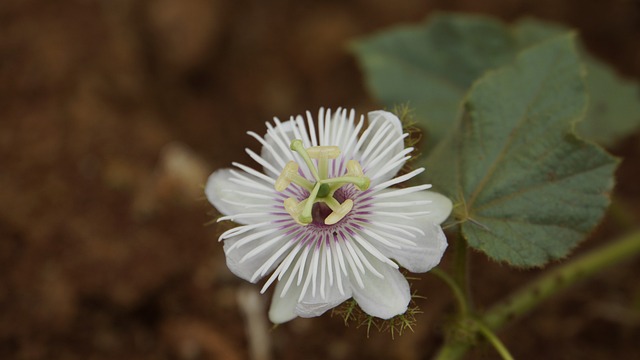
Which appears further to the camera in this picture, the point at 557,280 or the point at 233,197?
the point at 557,280

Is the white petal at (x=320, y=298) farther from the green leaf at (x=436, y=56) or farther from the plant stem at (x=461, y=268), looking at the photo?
the green leaf at (x=436, y=56)

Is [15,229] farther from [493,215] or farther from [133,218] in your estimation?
[493,215]

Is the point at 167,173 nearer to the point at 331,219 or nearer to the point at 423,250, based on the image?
the point at 331,219

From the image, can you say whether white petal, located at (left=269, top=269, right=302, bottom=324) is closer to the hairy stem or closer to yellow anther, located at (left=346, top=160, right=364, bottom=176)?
yellow anther, located at (left=346, top=160, right=364, bottom=176)

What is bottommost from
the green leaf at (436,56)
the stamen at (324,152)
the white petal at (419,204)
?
the green leaf at (436,56)

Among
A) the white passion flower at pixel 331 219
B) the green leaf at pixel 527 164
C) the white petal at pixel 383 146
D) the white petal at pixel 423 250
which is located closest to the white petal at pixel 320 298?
the white passion flower at pixel 331 219

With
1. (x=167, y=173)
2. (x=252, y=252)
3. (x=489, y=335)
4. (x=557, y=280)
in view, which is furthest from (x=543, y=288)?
(x=167, y=173)
